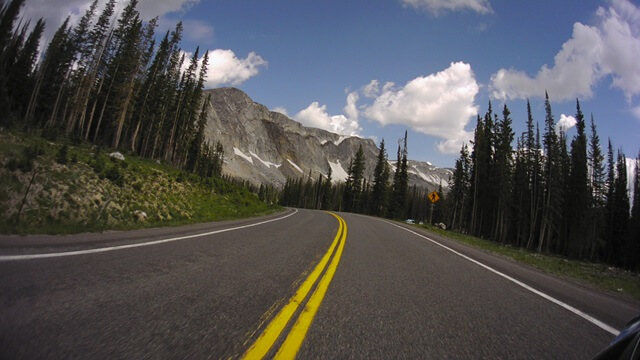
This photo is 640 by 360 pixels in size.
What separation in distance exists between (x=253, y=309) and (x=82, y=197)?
11.6 metres

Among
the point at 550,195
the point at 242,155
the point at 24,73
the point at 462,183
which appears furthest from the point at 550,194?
the point at 242,155

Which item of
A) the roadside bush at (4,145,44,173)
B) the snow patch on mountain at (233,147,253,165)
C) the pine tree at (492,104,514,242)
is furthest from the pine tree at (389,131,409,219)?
the snow patch on mountain at (233,147,253,165)

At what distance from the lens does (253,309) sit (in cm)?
341

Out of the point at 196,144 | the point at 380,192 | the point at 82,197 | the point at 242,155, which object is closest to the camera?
the point at 82,197

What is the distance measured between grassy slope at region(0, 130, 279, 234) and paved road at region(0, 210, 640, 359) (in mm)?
3688

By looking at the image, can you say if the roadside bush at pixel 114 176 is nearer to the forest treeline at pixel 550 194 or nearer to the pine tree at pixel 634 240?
the forest treeline at pixel 550 194

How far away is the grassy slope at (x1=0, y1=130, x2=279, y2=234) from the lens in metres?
8.89

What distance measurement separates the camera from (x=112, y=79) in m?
42.0

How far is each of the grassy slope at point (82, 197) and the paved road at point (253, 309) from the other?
369cm

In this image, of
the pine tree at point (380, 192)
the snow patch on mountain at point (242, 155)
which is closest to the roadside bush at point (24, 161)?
the pine tree at point (380, 192)

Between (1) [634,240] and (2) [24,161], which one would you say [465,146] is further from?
(2) [24,161]

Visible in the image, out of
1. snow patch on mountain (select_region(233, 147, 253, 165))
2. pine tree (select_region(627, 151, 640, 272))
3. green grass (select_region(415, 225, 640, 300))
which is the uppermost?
snow patch on mountain (select_region(233, 147, 253, 165))

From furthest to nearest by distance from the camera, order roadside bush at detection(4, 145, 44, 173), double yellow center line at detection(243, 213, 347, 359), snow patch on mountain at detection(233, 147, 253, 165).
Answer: snow patch on mountain at detection(233, 147, 253, 165), roadside bush at detection(4, 145, 44, 173), double yellow center line at detection(243, 213, 347, 359)

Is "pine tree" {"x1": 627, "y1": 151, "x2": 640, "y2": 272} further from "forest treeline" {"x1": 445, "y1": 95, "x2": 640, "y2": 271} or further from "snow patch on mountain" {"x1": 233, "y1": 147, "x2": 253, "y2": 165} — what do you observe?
"snow patch on mountain" {"x1": 233, "y1": 147, "x2": 253, "y2": 165}
